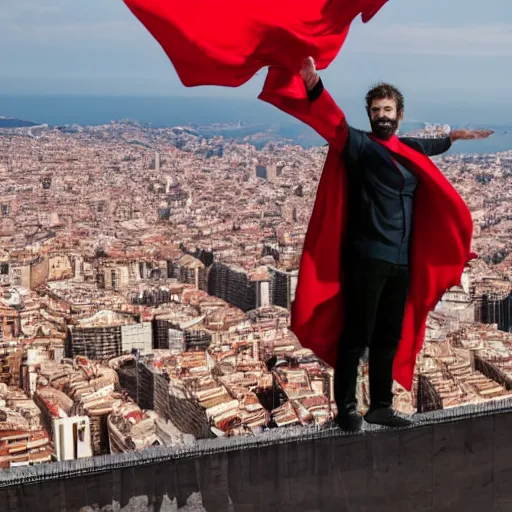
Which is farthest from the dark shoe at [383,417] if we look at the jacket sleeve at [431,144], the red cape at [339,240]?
the jacket sleeve at [431,144]

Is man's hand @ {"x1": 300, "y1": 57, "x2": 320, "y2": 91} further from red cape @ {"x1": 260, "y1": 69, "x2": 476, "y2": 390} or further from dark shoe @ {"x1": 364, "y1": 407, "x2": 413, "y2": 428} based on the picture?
dark shoe @ {"x1": 364, "y1": 407, "x2": 413, "y2": 428}

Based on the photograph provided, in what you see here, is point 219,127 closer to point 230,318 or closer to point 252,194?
point 252,194

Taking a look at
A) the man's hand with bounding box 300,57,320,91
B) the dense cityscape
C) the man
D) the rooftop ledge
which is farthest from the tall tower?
the man's hand with bounding box 300,57,320,91

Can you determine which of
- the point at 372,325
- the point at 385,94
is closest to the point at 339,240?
the point at 372,325

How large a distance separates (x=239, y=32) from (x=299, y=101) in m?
0.16

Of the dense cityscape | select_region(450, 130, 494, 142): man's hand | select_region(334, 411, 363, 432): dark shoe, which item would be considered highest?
select_region(450, 130, 494, 142): man's hand

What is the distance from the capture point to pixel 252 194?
1798 cm

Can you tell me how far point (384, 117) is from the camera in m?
1.62

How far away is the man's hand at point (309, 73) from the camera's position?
4.95 feet

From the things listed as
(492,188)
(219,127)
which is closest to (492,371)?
(492,188)

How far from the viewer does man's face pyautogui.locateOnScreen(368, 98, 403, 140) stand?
1.61 meters

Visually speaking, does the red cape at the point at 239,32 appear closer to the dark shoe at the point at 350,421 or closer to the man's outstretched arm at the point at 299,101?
the man's outstretched arm at the point at 299,101

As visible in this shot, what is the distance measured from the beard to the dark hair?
32 mm

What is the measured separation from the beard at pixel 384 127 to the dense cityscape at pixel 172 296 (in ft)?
1.99
